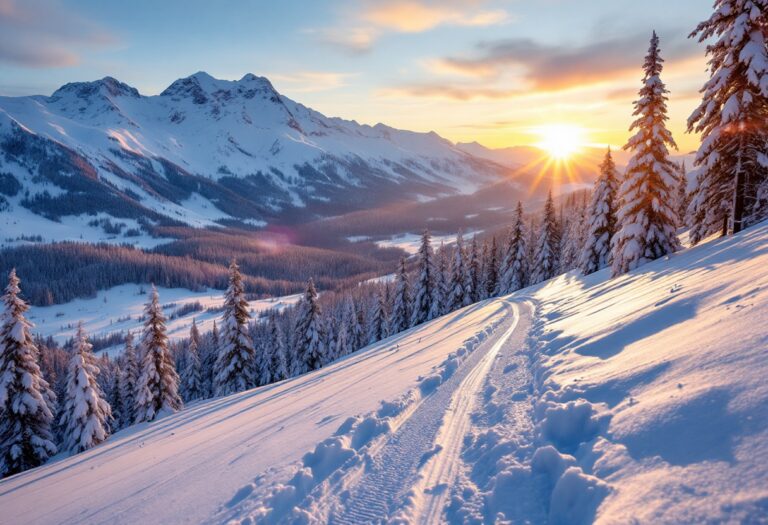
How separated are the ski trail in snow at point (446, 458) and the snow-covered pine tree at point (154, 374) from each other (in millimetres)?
26797

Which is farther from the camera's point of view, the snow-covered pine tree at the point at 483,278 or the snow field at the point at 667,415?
the snow-covered pine tree at the point at 483,278

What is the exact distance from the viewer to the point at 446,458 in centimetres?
564

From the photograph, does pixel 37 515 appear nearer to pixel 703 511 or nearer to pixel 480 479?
pixel 480 479

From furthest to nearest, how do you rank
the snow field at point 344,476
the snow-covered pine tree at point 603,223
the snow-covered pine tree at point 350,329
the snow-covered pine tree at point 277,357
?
the snow-covered pine tree at point 350,329 → the snow-covered pine tree at point 277,357 → the snow-covered pine tree at point 603,223 → the snow field at point 344,476

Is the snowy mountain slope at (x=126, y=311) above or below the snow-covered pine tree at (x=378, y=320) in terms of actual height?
below

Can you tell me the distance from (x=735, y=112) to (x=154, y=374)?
37.7m

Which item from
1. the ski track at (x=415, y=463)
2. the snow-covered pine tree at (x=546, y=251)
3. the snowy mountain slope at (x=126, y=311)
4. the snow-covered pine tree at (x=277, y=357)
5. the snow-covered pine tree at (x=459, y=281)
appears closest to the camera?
the ski track at (x=415, y=463)

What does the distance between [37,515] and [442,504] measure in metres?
8.18

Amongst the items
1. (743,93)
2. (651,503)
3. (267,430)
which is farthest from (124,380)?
(743,93)

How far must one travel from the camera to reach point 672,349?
5.91 m

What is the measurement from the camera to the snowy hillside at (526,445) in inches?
144

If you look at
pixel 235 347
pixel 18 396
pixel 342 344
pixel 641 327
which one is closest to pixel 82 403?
pixel 18 396

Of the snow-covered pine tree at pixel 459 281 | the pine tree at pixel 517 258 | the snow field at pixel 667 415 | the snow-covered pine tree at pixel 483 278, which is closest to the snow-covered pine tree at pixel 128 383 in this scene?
the snow-covered pine tree at pixel 459 281

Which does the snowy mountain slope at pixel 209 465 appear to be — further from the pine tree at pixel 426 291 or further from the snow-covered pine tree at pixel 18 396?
the pine tree at pixel 426 291
